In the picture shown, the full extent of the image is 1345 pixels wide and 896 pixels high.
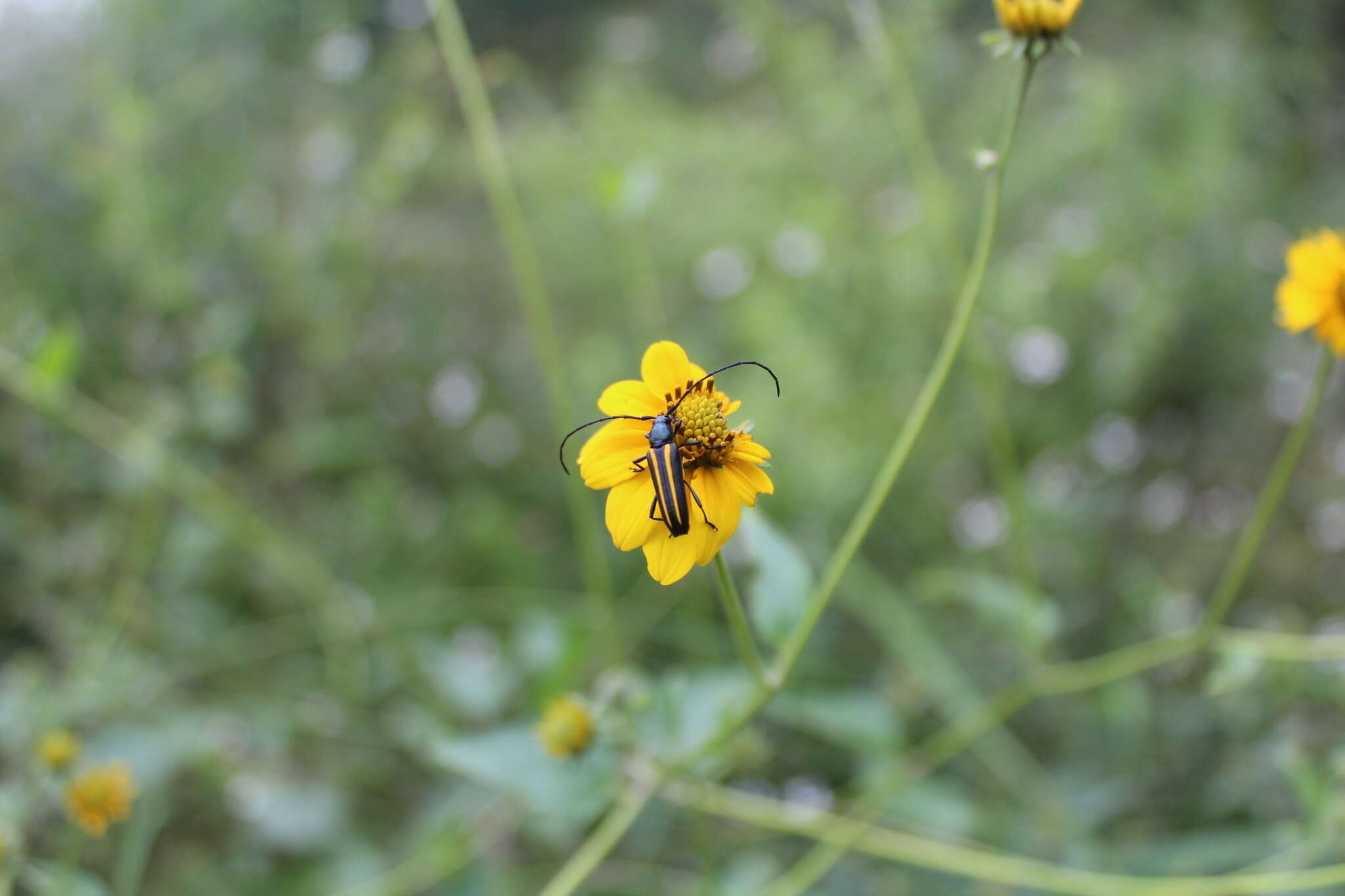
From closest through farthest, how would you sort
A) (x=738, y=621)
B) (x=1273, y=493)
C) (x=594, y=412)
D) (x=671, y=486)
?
(x=671, y=486) → (x=738, y=621) → (x=1273, y=493) → (x=594, y=412)

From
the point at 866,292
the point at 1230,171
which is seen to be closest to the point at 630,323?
the point at 866,292

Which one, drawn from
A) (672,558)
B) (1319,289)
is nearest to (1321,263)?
(1319,289)

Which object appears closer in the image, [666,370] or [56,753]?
[666,370]

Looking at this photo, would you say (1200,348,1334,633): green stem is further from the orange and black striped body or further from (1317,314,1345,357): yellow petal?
the orange and black striped body

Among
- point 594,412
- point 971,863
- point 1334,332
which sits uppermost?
point 594,412

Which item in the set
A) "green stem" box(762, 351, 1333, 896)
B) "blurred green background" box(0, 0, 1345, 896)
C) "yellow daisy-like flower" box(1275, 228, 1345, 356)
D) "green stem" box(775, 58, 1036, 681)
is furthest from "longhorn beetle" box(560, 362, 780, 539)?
"yellow daisy-like flower" box(1275, 228, 1345, 356)

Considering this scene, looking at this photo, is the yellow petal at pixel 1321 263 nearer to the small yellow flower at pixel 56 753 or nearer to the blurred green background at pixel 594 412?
the blurred green background at pixel 594 412

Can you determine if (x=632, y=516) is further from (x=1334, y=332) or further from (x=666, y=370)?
(x=1334, y=332)

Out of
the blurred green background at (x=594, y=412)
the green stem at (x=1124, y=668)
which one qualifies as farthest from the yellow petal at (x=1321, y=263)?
the blurred green background at (x=594, y=412)

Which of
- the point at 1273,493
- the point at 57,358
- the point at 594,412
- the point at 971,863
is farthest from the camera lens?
the point at 594,412
